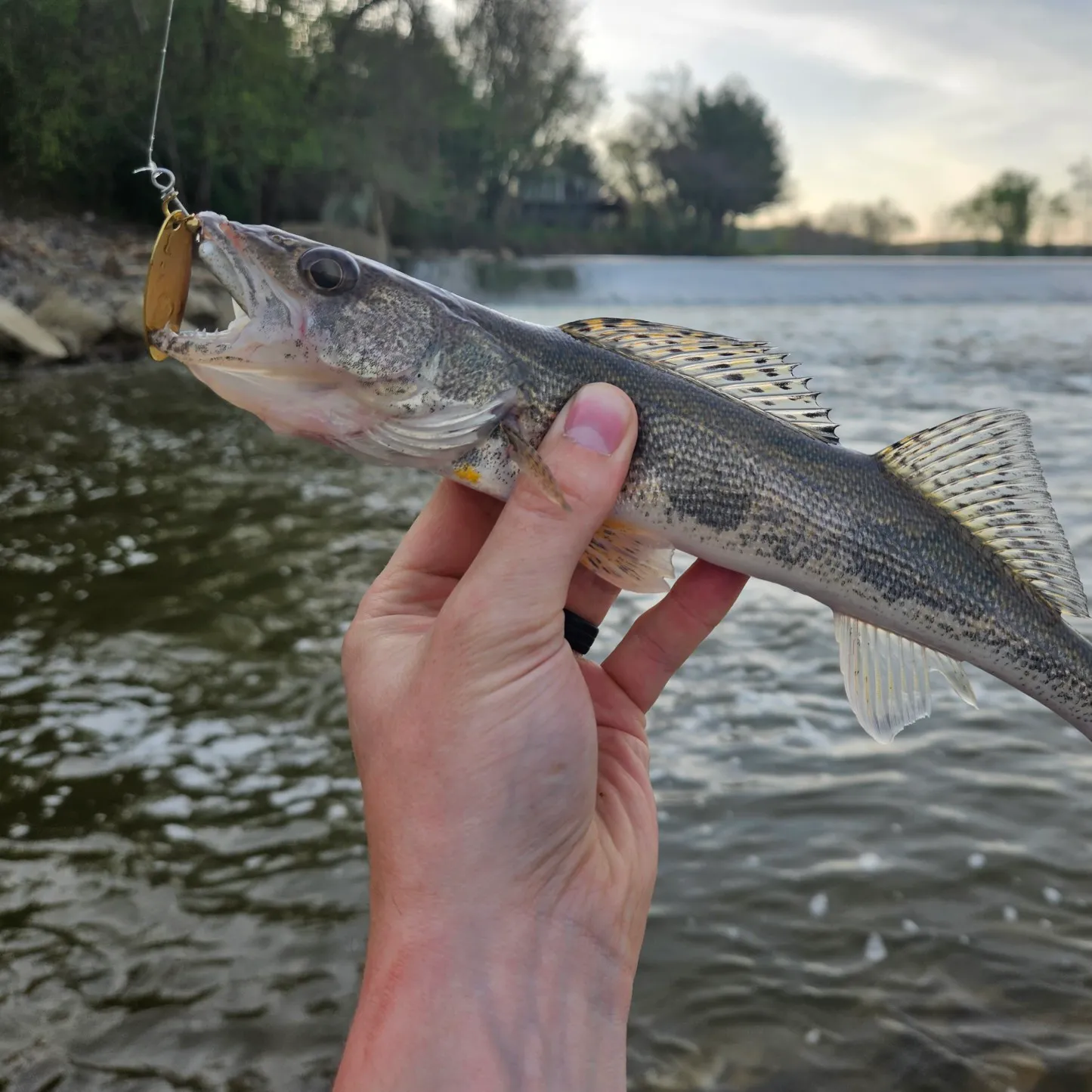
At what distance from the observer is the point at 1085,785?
5.42m

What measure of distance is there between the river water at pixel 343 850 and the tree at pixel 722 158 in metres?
76.8

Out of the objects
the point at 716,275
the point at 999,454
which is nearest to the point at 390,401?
the point at 999,454

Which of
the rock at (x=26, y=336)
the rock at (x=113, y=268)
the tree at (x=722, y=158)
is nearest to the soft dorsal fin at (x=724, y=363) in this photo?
the rock at (x=26, y=336)

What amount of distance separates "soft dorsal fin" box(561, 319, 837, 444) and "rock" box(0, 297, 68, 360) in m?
21.4

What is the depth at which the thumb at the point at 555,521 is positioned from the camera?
2.47 meters

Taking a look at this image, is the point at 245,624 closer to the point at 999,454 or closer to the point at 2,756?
the point at 2,756

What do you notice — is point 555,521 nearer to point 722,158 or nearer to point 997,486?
point 997,486

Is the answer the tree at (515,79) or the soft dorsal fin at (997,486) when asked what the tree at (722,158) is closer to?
the tree at (515,79)

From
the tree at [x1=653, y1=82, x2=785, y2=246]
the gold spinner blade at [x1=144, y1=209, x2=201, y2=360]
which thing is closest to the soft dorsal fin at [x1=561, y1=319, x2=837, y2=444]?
the gold spinner blade at [x1=144, y1=209, x2=201, y2=360]

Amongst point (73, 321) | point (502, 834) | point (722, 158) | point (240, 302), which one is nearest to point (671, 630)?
point (502, 834)

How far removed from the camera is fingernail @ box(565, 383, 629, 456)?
2650 millimetres

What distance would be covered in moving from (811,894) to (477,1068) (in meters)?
2.78

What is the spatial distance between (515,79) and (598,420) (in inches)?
2784

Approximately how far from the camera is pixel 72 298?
78.4ft
